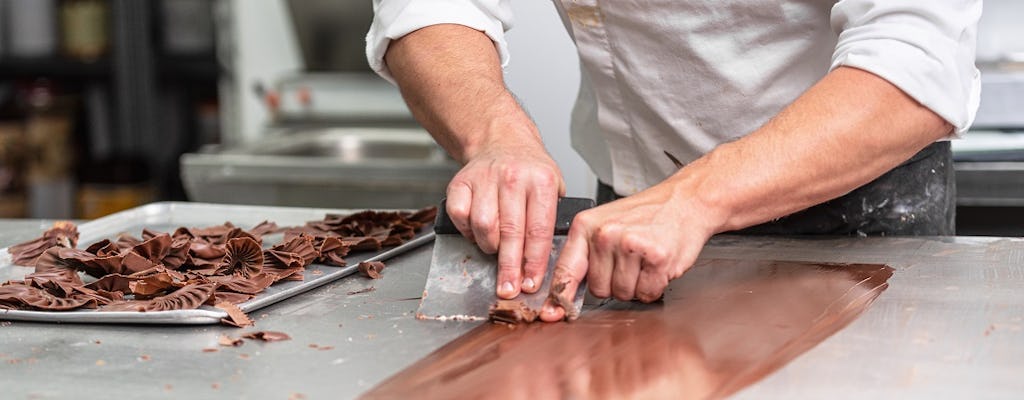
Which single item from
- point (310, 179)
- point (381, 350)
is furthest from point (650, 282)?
point (310, 179)

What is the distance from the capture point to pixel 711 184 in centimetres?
122

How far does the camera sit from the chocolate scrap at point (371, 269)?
1.33 metres

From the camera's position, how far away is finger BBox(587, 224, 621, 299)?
45.1 inches

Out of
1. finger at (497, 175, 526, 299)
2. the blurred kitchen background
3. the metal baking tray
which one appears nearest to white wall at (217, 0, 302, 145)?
the blurred kitchen background

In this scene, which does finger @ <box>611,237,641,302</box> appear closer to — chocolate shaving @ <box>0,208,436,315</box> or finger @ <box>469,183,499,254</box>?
finger @ <box>469,183,499,254</box>

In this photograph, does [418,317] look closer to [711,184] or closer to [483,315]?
[483,315]

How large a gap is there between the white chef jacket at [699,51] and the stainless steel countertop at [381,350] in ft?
0.81

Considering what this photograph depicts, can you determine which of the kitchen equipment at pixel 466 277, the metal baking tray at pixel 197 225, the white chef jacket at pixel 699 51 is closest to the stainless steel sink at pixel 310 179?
the metal baking tray at pixel 197 225

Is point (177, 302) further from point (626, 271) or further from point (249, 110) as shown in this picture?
point (249, 110)

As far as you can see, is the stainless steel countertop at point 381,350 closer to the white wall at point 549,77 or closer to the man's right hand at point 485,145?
the man's right hand at point 485,145

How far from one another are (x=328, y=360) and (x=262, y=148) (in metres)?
1.86

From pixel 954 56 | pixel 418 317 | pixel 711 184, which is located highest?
pixel 954 56

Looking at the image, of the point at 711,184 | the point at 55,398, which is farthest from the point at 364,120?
the point at 55,398

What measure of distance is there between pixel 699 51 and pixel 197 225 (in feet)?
2.46
